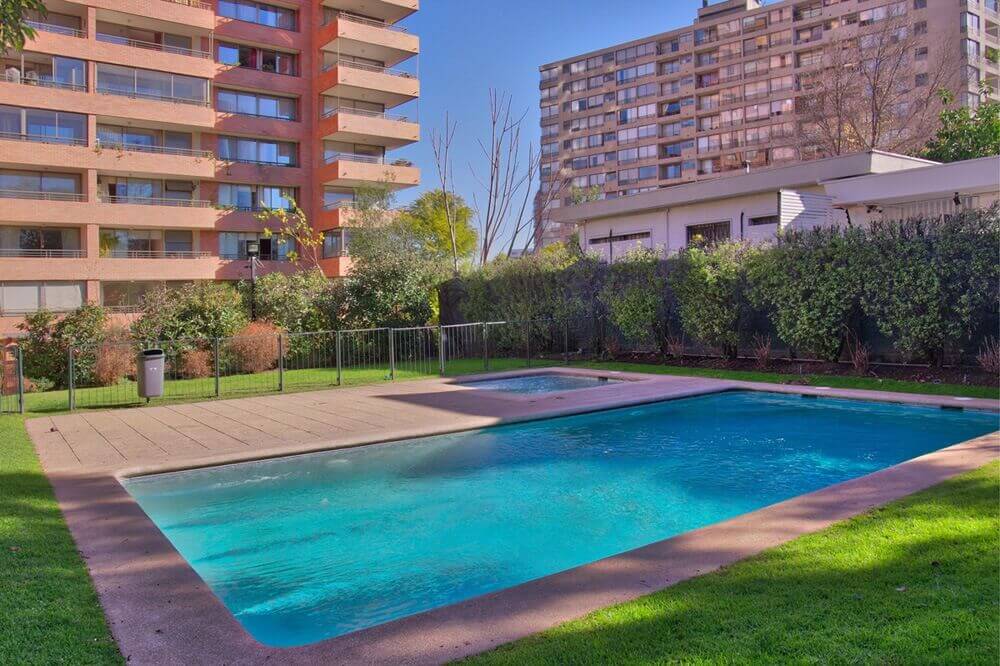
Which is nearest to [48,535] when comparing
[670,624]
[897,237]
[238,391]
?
[670,624]

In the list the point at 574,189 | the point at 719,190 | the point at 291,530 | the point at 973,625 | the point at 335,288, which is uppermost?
the point at 574,189

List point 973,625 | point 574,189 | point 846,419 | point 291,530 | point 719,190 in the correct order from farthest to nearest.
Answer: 1. point 574,189
2. point 719,190
3. point 846,419
4. point 291,530
5. point 973,625

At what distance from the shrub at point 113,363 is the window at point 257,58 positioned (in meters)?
26.8

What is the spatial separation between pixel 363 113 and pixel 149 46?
1159 cm

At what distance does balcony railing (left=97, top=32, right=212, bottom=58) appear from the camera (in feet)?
118

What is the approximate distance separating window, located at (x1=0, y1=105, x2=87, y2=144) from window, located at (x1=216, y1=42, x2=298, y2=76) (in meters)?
8.64

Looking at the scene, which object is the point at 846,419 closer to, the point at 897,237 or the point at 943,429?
the point at 943,429

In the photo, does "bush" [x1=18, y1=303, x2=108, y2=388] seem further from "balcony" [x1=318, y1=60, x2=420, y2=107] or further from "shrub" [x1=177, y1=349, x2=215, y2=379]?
"balcony" [x1=318, y1=60, x2=420, y2=107]

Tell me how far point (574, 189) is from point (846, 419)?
75.2 meters

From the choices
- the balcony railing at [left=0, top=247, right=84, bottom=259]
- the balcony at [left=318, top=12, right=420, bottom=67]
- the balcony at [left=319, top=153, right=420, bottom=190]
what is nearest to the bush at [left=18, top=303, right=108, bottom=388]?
the balcony railing at [left=0, top=247, right=84, bottom=259]

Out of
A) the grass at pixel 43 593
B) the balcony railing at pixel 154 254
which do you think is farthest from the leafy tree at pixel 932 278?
the balcony railing at pixel 154 254

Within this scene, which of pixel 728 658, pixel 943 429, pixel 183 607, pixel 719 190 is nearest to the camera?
pixel 728 658

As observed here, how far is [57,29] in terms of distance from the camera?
34188 mm

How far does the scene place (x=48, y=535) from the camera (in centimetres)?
535
